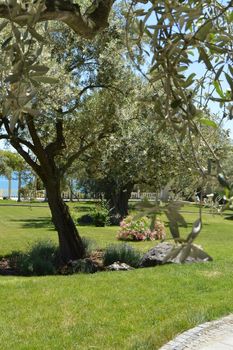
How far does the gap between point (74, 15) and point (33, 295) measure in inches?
236

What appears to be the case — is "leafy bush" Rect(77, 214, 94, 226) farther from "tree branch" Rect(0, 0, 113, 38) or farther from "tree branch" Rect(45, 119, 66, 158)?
"tree branch" Rect(0, 0, 113, 38)

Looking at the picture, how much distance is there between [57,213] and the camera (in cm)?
1352

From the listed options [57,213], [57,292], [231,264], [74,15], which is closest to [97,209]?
[57,213]

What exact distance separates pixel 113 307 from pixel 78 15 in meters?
5.10

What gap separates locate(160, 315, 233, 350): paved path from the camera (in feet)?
18.0

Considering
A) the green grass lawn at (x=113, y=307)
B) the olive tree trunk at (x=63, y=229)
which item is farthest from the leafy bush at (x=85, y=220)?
the green grass lawn at (x=113, y=307)

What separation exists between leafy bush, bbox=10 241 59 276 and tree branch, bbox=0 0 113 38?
9.45 metres

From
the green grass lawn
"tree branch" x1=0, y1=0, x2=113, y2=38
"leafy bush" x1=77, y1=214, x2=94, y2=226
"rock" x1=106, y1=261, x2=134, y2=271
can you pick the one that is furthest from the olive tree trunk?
"leafy bush" x1=77, y1=214, x2=94, y2=226

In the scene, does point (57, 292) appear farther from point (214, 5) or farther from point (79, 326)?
point (214, 5)

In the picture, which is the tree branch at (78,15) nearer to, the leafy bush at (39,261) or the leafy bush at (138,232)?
the leafy bush at (39,261)

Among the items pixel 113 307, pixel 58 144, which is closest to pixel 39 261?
pixel 58 144

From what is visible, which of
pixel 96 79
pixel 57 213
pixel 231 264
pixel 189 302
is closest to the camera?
pixel 189 302

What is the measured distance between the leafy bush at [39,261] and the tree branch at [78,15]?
9.45 meters

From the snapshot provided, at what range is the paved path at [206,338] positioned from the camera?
18.0 feet
